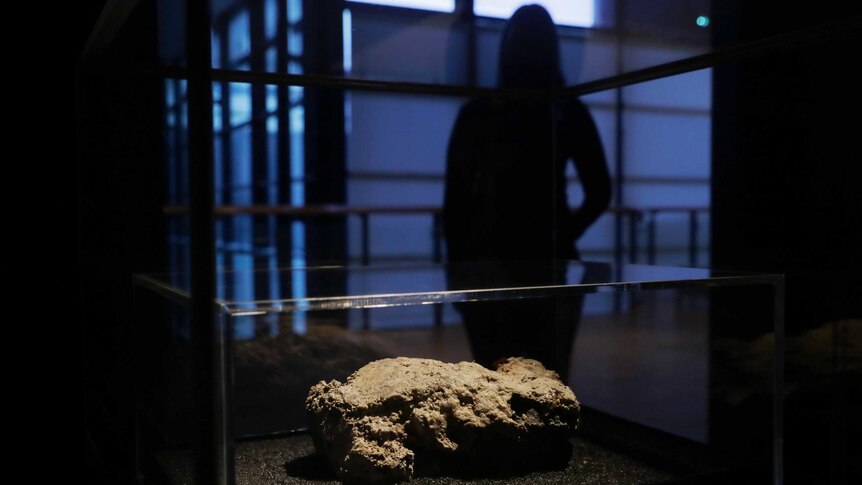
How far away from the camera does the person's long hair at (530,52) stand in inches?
70.0

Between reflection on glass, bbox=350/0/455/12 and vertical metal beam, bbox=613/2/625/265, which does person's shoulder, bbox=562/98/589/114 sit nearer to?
vertical metal beam, bbox=613/2/625/265

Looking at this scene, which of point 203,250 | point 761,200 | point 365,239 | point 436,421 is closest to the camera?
point 203,250

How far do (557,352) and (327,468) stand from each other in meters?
0.71

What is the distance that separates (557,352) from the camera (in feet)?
6.16

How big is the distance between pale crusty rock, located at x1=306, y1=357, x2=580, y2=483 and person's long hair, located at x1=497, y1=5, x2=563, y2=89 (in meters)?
0.78

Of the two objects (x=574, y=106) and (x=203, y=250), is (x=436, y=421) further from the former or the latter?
(x=574, y=106)

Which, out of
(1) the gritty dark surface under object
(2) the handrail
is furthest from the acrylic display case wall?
(2) the handrail

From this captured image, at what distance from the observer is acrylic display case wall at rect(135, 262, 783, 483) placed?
1.28 meters

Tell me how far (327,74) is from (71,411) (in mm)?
879

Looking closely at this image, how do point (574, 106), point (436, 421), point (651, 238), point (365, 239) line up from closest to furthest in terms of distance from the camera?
point (436, 421)
point (365, 239)
point (651, 238)
point (574, 106)

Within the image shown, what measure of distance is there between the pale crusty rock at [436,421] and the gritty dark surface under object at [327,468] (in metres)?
0.02

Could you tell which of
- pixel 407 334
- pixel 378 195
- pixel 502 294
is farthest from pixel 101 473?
pixel 502 294

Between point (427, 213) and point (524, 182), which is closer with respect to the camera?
point (427, 213)

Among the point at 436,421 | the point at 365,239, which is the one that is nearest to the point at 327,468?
the point at 436,421
